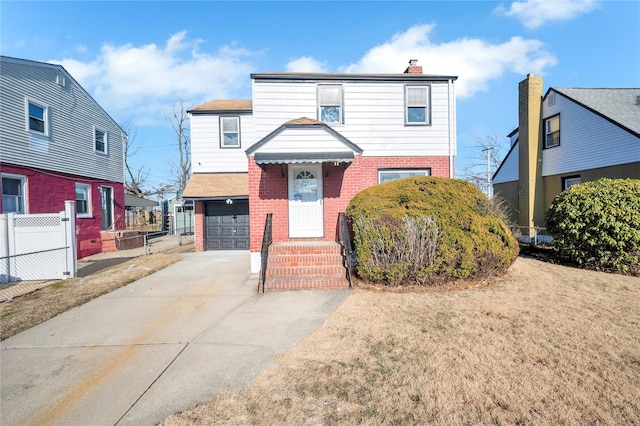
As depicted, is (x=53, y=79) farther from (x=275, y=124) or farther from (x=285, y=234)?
(x=285, y=234)

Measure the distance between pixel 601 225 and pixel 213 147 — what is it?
44.7ft

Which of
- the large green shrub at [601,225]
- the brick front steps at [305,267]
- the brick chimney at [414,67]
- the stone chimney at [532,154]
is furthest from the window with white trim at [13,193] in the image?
the stone chimney at [532,154]

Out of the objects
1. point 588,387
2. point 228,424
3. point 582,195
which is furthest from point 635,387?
point 582,195

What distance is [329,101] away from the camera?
9.44m

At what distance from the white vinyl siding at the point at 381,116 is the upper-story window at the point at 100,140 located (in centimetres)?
1132

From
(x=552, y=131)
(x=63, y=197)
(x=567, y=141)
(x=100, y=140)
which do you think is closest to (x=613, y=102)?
(x=552, y=131)

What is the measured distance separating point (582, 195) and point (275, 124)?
862 centimetres

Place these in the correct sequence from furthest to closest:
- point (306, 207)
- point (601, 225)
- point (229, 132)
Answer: point (229, 132) → point (306, 207) → point (601, 225)

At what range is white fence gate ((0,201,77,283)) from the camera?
25.7ft

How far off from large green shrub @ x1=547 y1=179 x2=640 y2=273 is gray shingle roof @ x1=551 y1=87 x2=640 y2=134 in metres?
6.35

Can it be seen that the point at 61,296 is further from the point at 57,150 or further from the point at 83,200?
the point at 83,200

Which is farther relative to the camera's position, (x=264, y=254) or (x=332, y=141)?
(x=332, y=141)

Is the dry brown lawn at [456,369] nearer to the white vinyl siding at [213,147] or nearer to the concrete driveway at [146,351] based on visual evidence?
the concrete driveway at [146,351]

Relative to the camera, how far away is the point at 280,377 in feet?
10.6
